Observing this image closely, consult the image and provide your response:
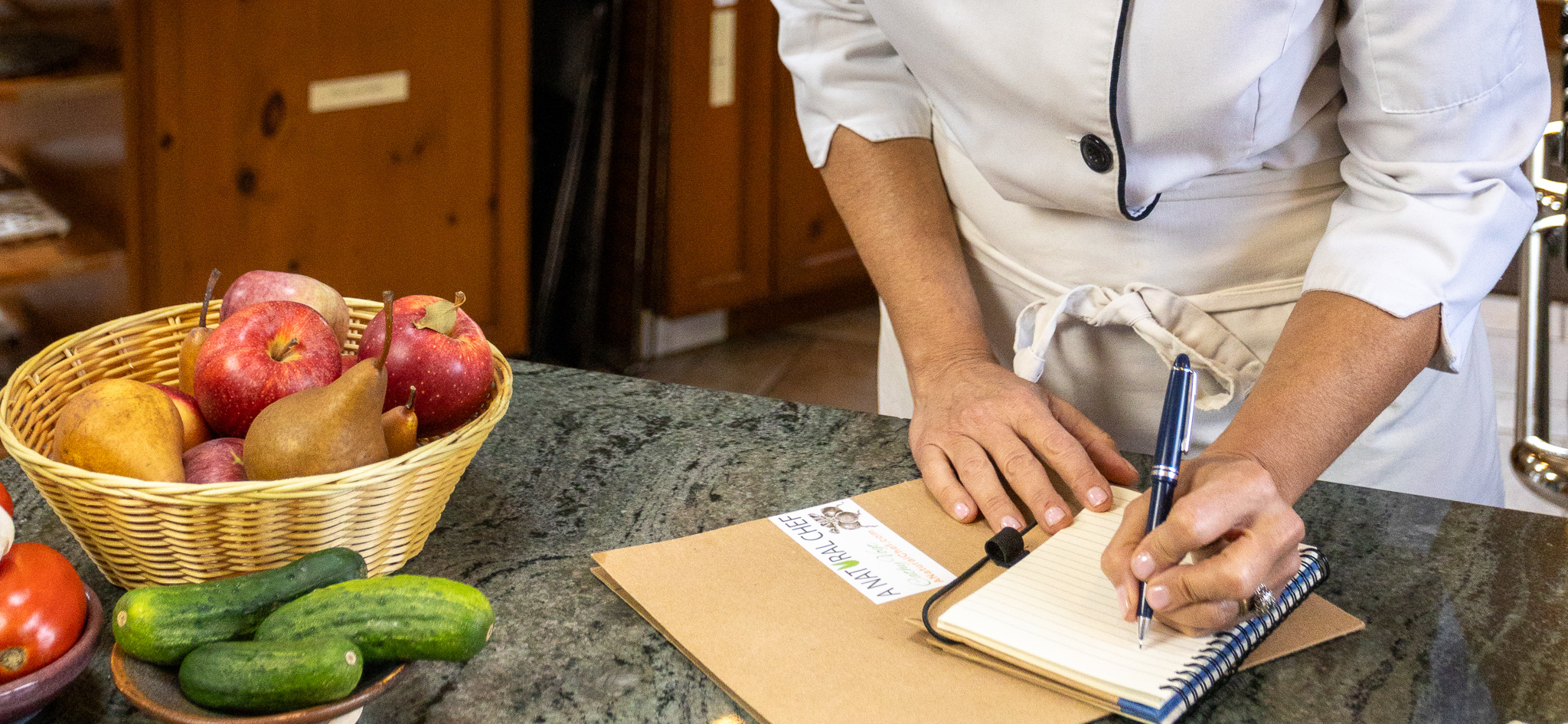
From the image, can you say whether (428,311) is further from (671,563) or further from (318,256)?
(318,256)

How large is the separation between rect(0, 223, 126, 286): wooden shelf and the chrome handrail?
2094 millimetres

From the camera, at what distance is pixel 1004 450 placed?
0.91m

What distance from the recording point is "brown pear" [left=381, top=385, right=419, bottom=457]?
2.50 feet

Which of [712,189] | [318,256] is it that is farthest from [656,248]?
[318,256]

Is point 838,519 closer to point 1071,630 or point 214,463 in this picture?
point 1071,630

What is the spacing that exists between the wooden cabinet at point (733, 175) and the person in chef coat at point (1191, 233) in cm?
182

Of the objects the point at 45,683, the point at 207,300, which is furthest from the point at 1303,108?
the point at 45,683

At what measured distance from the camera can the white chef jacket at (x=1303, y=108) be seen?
0.87 m

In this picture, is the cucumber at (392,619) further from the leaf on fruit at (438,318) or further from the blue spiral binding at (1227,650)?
the blue spiral binding at (1227,650)

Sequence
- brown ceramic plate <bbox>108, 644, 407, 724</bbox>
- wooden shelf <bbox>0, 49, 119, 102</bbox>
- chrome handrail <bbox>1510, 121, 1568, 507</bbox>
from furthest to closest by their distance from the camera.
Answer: wooden shelf <bbox>0, 49, 119, 102</bbox>
chrome handrail <bbox>1510, 121, 1568, 507</bbox>
brown ceramic plate <bbox>108, 644, 407, 724</bbox>

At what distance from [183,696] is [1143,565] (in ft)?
1.53

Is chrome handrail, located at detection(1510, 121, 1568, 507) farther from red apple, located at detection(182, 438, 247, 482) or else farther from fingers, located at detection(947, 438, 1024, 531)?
red apple, located at detection(182, 438, 247, 482)

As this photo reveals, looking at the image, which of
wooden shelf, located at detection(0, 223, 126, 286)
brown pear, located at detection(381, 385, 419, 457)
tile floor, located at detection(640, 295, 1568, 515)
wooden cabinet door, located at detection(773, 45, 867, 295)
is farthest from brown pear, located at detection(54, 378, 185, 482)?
wooden cabinet door, located at detection(773, 45, 867, 295)

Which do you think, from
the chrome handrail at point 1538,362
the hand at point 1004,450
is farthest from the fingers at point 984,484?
the chrome handrail at point 1538,362
